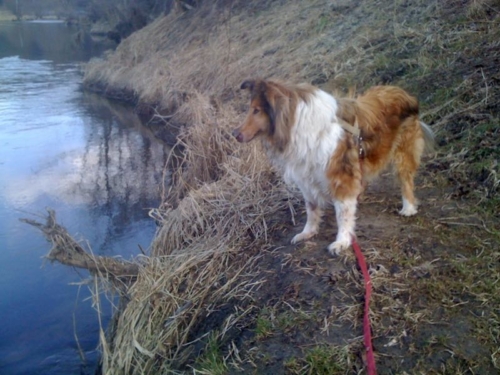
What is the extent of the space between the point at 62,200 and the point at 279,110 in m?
6.39

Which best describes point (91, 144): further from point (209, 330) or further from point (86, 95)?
point (209, 330)

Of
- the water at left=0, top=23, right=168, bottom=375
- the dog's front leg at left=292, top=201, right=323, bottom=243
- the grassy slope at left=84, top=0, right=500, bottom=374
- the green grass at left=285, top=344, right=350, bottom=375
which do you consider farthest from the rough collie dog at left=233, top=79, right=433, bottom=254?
the water at left=0, top=23, right=168, bottom=375

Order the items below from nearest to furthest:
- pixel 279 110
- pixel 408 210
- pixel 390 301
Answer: pixel 390 301 < pixel 279 110 < pixel 408 210

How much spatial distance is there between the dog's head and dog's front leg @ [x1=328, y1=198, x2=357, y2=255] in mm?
→ 731

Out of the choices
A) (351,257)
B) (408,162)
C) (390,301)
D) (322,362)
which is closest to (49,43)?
(408,162)

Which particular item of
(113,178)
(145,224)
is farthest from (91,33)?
(145,224)

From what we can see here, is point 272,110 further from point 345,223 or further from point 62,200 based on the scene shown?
point 62,200

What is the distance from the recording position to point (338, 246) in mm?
4621

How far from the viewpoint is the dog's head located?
14.3ft

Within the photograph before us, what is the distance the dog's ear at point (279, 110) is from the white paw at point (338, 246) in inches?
38.5

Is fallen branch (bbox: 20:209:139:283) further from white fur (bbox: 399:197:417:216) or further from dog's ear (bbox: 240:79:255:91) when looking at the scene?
white fur (bbox: 399:197:417:216)

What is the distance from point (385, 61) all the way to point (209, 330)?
651 centimetres

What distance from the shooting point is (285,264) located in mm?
4742

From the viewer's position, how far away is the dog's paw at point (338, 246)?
15.1ft
